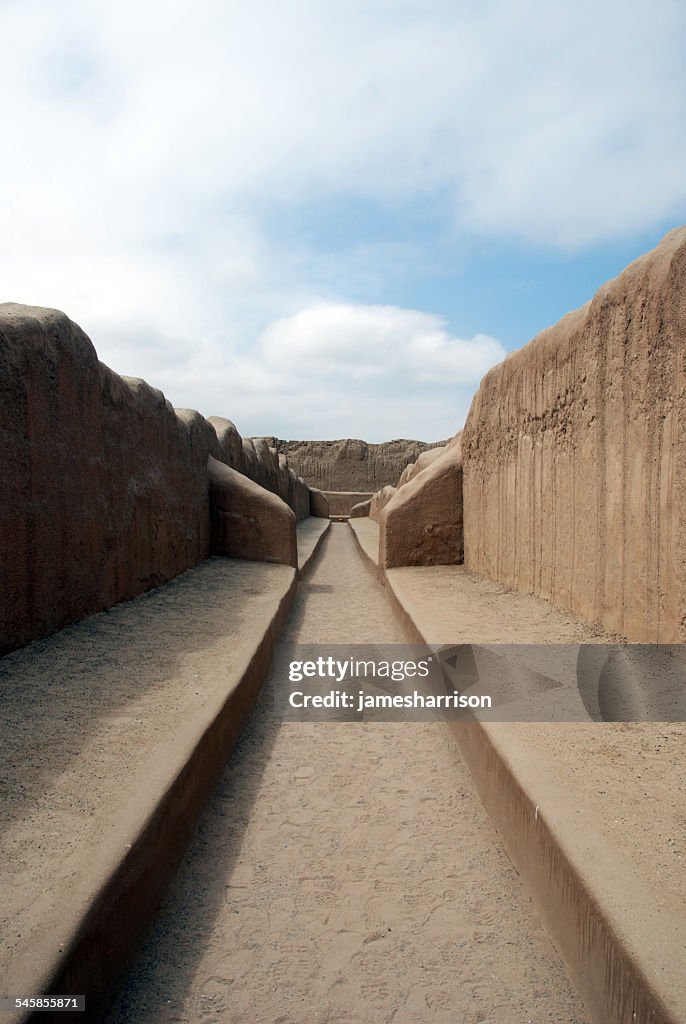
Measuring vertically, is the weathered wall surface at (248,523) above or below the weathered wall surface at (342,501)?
below

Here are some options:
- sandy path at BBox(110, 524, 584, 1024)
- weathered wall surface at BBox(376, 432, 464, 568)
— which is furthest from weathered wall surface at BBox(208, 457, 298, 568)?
sandy path at BBox(110, 524, 584, 1024)

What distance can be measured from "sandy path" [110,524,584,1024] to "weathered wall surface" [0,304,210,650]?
157 centimetres

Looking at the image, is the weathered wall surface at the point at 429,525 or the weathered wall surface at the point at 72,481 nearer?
the weathered wall surface at the point at 72,481

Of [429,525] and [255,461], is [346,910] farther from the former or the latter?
[255,461]

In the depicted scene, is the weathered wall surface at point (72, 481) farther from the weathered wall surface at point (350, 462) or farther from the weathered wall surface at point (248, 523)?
the weathered wall surface at point (350, 462)

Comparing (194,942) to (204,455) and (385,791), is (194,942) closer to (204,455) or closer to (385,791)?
(385,791)

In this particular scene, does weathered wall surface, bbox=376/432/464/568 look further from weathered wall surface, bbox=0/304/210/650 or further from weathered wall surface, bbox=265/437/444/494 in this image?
weathered wall surface, bbox=265/437/444/494

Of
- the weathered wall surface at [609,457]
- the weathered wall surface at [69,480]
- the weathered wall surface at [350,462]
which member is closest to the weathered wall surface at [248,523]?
the weathered wall surface at [69,480]

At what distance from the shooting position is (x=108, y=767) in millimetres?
2361

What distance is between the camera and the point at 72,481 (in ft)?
13.6

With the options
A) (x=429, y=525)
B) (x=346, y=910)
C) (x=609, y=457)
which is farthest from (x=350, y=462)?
(x=346, y=910)

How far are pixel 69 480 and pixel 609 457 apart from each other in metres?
3.37

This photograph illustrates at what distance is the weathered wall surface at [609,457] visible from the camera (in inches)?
130

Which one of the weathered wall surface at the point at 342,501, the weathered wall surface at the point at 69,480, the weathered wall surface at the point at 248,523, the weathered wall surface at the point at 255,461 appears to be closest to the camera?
the weathered wall surface at the point at 69,480
